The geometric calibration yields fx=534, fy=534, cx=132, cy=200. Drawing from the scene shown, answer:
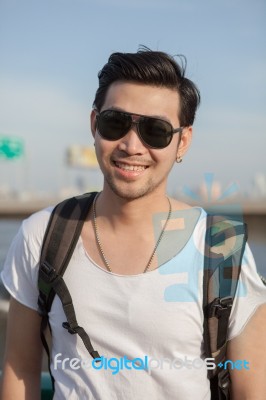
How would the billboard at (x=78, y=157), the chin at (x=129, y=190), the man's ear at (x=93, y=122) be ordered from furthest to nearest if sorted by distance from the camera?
1. the billboard at (x=78, y=157)
2. the man's ear at (x=93, y=122)
3. the chin at (x=129, y=190)

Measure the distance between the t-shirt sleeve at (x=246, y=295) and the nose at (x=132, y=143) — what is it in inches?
21.0

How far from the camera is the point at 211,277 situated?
192cm

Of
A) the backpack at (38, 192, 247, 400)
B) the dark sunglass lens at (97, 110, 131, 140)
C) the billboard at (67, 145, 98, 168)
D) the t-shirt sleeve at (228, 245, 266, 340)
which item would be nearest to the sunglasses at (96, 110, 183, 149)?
the dark sunglass lens at (97, 110, 131, 140)

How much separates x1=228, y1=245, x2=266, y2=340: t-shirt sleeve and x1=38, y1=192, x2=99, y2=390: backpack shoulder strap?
52 centimetres

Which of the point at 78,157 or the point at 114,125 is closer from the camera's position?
the point at 114,125

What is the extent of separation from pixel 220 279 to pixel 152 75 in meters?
0.79

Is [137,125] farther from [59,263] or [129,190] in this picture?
[59,263]

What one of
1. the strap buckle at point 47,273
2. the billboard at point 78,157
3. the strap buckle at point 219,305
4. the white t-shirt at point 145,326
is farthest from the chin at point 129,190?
the billboard at point 78,157

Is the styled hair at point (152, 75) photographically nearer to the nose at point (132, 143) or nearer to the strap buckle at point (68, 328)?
the nose at point (132, 143)

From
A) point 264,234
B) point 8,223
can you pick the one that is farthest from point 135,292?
point 8,223

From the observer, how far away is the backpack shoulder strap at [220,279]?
1895 mm

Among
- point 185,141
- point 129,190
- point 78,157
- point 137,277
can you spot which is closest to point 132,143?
point 129,190

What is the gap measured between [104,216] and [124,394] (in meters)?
0.68

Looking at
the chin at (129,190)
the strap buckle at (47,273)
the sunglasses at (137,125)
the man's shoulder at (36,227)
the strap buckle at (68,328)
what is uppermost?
the sunglasses at (137,125)
